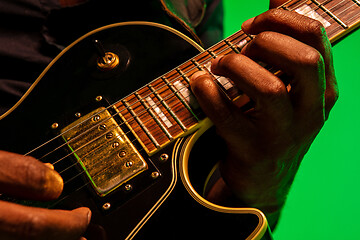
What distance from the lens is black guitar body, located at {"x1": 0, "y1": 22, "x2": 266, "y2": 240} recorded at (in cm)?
62

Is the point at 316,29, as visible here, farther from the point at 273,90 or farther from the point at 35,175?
the point at 35,175

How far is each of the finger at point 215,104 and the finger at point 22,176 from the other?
36 cm

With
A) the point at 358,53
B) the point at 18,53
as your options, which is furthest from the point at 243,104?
the point at 358,53

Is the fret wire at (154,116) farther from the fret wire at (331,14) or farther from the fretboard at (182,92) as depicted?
the fret wire at (331,14)

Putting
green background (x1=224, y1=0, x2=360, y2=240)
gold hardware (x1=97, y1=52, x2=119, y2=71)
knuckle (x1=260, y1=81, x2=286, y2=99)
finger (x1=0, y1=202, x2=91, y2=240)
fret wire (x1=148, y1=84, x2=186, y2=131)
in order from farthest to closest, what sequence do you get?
1. green background (x1=224, y1=0, x2=360, y2=240)
2. gold hardware (x1=97, y1=52, x2=119, y2=71)
3. fret wire (x1=148, y1=84, x2=186, y2=131)
4. knuckle (x1=260, y1=81, x2=286, y2=99)
5. finger (x1=0, y1=202, x2=91, y2=240)

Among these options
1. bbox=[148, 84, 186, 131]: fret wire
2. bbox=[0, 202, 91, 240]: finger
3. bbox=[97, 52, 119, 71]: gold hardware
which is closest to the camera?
bbox=[0, 202, 91, 240]: finger

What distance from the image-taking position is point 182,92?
693mm

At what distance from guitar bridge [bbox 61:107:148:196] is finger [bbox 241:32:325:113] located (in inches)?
15.1

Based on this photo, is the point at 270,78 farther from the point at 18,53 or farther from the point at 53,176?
the point at 18,53

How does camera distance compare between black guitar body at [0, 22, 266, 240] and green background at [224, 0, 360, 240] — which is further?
green background at [224, 0, 360, 240]

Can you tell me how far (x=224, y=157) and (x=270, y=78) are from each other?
335mm

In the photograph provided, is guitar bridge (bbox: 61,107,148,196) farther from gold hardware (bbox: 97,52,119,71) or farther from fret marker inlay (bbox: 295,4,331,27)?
fret marker inlay (bbox: 295,4,331,27)

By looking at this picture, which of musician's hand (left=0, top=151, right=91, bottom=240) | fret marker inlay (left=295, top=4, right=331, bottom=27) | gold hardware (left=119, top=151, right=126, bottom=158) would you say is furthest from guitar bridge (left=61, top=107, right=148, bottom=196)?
fret marker inlay (left=295, top=4, right=331, bottom=27)

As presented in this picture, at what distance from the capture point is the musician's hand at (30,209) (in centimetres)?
46
